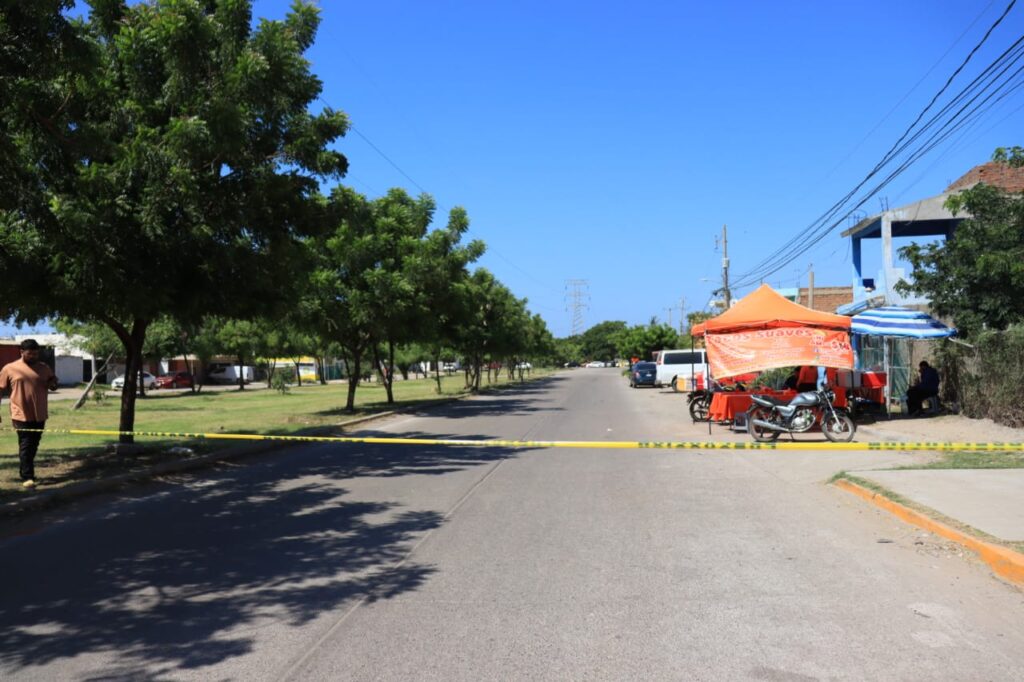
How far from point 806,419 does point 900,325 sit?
16.7 ft

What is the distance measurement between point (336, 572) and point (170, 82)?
8079mm

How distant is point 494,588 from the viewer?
230 inches

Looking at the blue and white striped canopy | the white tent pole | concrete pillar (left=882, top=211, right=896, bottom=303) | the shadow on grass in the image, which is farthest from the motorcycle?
concrete pillar (left=882, top=211, right=896, bottom=303)

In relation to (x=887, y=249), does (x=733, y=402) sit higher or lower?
lower

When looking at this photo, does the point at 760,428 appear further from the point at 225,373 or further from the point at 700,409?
the point at 225,373

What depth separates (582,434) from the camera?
59.8ft

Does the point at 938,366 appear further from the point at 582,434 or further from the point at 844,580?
the point at 844,580

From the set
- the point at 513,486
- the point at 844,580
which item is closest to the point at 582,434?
the point at 513,486

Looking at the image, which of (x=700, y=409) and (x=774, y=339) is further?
(x=700, y=409)

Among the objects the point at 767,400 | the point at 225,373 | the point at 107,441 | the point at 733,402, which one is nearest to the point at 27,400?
the point at 107,441

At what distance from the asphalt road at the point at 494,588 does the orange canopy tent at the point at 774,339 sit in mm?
8153

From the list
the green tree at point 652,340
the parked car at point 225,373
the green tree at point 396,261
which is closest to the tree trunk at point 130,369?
the green tree at point 396,261

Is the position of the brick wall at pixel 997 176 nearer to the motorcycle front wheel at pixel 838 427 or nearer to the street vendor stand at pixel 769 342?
the street vendor stand at pixel 769 342

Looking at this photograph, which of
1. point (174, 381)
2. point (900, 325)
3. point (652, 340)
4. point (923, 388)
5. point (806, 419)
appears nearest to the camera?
point (806, 419)
